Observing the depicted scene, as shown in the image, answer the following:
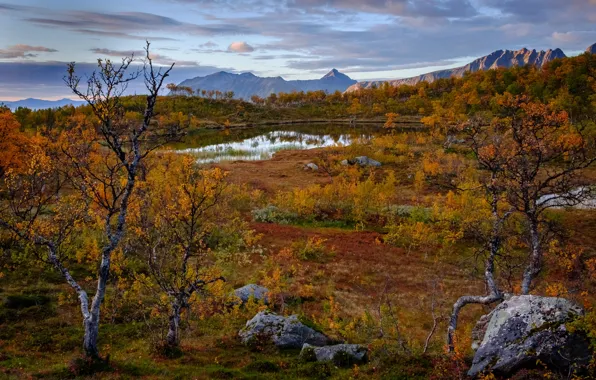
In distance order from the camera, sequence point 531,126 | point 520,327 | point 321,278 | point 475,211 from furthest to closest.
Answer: point 475,211
point 321,278
point 531,126
point 520,327

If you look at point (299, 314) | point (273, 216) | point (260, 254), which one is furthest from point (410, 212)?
point (299, 314)

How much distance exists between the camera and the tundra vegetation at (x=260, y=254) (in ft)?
50.9

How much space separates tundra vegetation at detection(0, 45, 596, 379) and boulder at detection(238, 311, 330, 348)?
492mm

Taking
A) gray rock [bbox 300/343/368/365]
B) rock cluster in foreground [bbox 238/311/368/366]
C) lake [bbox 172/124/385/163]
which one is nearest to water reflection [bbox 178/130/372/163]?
lake [bbox 172/124/385/163]

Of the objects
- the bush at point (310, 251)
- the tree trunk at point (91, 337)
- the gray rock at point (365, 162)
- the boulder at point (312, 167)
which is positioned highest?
the gray rock at point (365, 162)

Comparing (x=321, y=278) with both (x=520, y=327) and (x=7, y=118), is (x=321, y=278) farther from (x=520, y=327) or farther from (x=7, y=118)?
(x=7, y=118)

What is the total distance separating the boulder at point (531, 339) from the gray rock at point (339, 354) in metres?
4.64

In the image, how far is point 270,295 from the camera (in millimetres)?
26219

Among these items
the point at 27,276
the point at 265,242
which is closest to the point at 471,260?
the point at 265,242

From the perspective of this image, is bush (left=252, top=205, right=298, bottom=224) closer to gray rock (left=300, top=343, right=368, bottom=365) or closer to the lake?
gray rock (left=300, top=343, right=368, bottom=365)

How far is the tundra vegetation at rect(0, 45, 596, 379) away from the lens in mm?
15500

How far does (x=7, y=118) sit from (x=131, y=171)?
47178 mm

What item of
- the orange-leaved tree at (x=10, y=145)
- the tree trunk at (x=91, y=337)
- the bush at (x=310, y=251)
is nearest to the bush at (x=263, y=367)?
the tree trunk at (x=91, y=337)

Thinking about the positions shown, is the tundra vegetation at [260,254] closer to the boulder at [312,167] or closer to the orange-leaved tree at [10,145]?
the orange-leaved tree at [10,145]
